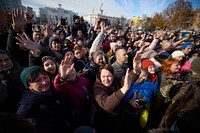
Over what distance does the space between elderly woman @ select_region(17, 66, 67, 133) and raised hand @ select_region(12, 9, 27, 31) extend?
4.74ft

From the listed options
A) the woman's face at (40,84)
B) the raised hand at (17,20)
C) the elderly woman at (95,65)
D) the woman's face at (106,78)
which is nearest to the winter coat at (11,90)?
the woman's face at (40,84)

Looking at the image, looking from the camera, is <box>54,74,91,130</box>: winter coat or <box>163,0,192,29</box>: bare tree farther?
<box>163,0,192,29</box>: bare tree

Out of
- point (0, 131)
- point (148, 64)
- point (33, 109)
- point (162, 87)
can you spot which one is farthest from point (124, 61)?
point (0, 131)

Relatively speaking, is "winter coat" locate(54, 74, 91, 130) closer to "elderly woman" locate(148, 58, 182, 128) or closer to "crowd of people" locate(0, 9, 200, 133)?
"crowd of people" locate(0, 9, 200, 133)

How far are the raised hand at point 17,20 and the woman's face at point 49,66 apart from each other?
39.6 inches

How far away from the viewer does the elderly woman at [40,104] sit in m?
1.41

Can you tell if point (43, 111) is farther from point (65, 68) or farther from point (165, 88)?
point (165, 88)

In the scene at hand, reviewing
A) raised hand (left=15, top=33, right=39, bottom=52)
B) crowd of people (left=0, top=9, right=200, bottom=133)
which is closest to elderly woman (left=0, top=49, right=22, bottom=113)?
crowd of people (left=0, top=9, right=200, bottom=133)

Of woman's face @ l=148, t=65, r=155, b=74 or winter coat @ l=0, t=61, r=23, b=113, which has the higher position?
woman's face @ l=148, t=65, r=155, b=74

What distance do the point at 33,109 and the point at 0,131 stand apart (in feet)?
2.80

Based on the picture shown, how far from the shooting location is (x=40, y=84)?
164cm

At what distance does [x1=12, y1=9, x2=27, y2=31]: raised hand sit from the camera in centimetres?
249

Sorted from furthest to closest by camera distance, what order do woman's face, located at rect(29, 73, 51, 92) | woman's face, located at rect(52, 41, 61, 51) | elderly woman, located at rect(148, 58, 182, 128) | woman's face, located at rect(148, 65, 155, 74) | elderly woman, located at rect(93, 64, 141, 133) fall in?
1. woman's face, located at rect(52, 41, 61, 51)
2. woman's face, located at rect(148, 65, 155, 74)
3. elderly woman, located at rect(148, 58, 182, 128)
4. elderly woman, located at rect(93, 64, 141, 133)
5. woman's face, located at rect(29, 73, 51, 92)

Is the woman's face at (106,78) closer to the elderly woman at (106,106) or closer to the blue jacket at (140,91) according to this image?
the elderly woman at (106,106)
